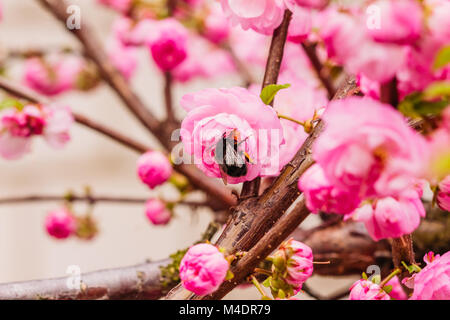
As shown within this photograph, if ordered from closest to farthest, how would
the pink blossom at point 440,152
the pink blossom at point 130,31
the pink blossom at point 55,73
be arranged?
1. the pink blossom at point 440,152
2. the pink blossom at point 130,31
3. the pink blossom at point 55,73

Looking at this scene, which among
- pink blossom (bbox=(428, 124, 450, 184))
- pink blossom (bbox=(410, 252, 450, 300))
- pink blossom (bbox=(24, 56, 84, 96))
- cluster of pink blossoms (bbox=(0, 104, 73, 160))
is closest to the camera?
pink blossom (bbox=(428, 124, 450, 184))

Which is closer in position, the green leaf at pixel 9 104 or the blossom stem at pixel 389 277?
the blossom stem at pixel 389 277

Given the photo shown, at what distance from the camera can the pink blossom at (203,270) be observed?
11.5 inches

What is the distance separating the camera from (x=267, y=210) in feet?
1.08

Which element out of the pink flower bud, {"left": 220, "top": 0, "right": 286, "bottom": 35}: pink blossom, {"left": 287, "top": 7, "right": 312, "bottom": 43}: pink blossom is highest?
{"left": 287, "top": 7, "right": 312, "bottom": 43}: pink blossom

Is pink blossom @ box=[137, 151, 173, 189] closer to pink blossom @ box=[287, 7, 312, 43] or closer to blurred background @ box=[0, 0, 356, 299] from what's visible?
pink blossom @ box=[287, 7, 312, 43]

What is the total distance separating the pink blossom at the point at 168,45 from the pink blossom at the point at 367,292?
34 cm

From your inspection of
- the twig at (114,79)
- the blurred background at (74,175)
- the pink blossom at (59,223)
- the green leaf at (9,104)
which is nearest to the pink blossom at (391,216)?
the green leaf at (9,104)

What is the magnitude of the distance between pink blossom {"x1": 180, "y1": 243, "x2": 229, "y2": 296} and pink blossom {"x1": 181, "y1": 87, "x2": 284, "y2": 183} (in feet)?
0.17

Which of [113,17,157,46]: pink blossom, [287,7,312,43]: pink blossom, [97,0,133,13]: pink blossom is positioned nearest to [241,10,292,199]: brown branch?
[287,7,312,43]: pink blossom

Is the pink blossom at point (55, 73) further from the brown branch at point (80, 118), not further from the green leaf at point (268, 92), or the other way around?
the green leaf at point (268, 92)

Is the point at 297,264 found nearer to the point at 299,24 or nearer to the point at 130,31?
the point at 299,24

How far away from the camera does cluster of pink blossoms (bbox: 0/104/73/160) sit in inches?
21.0
